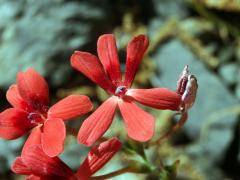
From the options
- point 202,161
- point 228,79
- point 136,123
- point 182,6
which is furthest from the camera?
point 182,6

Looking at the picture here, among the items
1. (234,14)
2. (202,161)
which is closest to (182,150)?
(202,161)

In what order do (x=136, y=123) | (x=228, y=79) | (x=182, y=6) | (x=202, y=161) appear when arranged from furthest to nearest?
(x=182, y=6) → (x=228, y=79) → (x=202, y=161) → (x=136, y=123)

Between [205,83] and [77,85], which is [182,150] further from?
[77,85]

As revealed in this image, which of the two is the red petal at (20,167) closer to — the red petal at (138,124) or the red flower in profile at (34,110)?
the red flower in profile at (34,110)

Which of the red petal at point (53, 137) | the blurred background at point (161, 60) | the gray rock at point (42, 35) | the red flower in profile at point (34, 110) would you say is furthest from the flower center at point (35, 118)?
the gray rock at point (42, 35)

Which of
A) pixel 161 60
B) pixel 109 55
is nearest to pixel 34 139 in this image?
pixel 109 55

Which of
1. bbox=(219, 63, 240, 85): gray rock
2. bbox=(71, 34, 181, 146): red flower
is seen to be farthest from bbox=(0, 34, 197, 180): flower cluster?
bbox=(219, 63, 240, 85): gray rock

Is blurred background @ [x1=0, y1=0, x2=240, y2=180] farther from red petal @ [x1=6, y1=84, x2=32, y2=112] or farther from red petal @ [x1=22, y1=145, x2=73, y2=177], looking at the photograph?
red petal @ [x1=22, y1=145, x2=73, y2=177]

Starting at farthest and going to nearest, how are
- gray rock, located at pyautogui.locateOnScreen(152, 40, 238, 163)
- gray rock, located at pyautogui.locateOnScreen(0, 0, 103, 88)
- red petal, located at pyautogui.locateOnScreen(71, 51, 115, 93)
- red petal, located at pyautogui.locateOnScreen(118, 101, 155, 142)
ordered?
gray rock, located at pyautogui.locateOnScreen(0, 0, 103, 88) < gray rock, located at pyautogui.locateOnScreen(152, 40, 238, 163) < red petal, located at pyautogui.locateOnScreen(71, 51, 115, 93) < red petal, located at pyautogui.locateOnScreen(118, 101, 155, 142)
